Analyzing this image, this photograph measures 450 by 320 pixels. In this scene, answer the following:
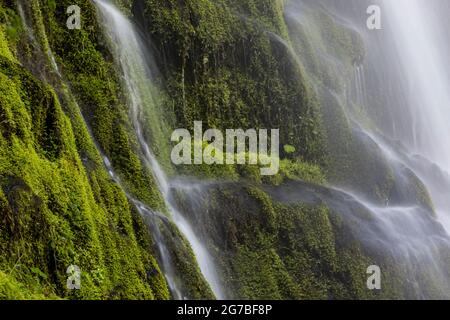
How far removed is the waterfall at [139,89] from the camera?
19891mm

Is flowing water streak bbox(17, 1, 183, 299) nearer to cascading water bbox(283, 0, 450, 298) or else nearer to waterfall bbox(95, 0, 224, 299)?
waterfall bbox(95, 0, 224, 299)

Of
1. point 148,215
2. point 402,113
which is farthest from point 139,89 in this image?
point 402,113

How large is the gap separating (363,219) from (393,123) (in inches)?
730

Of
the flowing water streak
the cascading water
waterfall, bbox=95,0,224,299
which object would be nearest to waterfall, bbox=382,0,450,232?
the cascading water

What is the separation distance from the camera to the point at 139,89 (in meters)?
22.5

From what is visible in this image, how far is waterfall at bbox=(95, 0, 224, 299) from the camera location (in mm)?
19891

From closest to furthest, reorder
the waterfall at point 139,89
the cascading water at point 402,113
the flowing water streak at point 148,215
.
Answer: the flowing water streak at point 148,215 → the waterfall at point 139,89 → the cascading water at point 402,113

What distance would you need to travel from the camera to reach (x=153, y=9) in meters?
24.6

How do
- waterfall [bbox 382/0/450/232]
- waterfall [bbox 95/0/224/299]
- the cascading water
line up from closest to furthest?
waterfall [bbox 95/0/224/299], the cascading water, waterfall [bbox 382/0/450/232]

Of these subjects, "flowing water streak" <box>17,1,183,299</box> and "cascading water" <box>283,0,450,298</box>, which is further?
"cascading water" <box>283,0,450,298</box>

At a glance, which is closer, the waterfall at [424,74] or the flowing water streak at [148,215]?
the flowing water streak at [148,215]

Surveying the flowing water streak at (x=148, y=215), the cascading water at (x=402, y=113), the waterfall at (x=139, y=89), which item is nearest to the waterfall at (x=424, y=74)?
the cascading water at (x=402, y=113)

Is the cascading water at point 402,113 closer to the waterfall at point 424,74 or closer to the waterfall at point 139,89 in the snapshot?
the waterfall at point 424,74

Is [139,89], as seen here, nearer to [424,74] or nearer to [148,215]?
[148,215]
